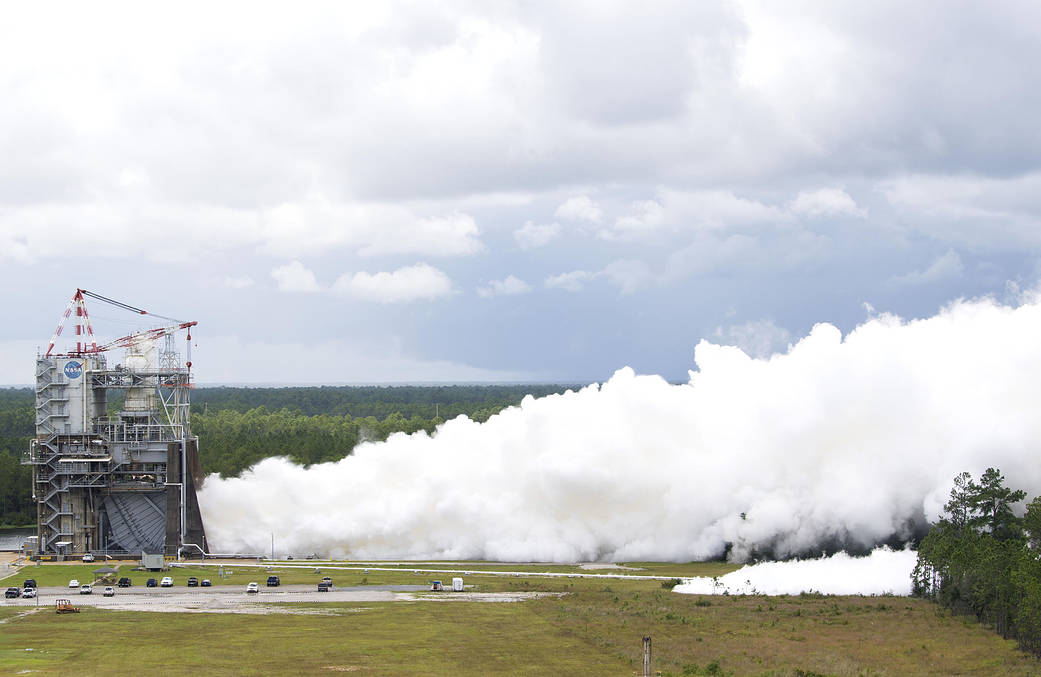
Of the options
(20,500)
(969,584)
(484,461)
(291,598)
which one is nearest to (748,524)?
(484,461)

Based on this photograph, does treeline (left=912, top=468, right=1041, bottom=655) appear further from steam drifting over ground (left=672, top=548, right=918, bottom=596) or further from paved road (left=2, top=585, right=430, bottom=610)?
paved road (left=2, top=585, right=430, bottom=610)

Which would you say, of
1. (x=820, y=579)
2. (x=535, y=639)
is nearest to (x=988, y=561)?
(x=820, y=579)

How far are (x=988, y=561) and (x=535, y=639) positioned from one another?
3105 cm

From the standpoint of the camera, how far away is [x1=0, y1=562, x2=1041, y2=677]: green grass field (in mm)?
71125

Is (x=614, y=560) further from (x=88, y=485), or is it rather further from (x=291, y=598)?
(x=88, y=485)

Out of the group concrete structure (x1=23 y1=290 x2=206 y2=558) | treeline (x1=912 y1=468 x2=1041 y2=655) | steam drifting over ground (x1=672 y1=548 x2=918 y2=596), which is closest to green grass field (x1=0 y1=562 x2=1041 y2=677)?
treeline (x1=912 y1=468 x2=1041 y2=655)

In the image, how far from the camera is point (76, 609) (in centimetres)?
9056

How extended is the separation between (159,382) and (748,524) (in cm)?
6238

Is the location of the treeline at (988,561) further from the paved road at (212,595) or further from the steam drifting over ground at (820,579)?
the paved road at (212,595)

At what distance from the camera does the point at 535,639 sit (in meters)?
79.4

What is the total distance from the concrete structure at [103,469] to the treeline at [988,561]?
72294 millimetres

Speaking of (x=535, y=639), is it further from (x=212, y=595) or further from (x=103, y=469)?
(x=103, y=469)

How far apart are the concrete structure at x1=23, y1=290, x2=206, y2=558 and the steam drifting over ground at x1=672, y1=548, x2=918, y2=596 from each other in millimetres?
53837

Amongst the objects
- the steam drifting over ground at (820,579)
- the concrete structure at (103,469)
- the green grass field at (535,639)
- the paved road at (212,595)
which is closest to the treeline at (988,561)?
the green grass field at (535,639)
